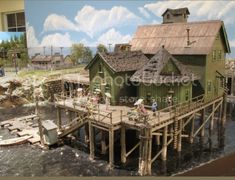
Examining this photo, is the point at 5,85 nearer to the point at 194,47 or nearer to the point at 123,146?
the point at 123,146

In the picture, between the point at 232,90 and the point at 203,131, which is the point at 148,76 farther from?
the point at 232,90

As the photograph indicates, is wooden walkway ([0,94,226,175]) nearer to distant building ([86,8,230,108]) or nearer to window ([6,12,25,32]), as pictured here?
distant building ([86,8,230,108])

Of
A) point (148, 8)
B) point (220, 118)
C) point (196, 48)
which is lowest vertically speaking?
point (220, 118)

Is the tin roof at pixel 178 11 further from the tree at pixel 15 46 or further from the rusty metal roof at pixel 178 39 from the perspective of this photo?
the tree at pixel 15 46

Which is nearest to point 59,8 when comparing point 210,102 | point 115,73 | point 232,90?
point 115,73

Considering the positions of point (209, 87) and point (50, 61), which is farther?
point (209, 87)

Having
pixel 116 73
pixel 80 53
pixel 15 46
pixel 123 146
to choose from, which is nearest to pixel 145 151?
pixel 123 146
